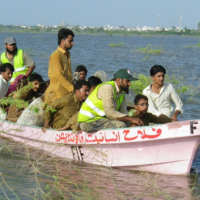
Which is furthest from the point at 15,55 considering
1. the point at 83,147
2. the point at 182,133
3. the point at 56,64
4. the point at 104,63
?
the point at 104,63

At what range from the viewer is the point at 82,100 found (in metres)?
8.38

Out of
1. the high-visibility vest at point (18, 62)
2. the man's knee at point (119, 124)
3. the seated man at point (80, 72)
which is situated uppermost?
the high-visibility vest at point (18, 62)

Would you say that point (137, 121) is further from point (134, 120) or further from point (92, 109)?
point (92, 109)

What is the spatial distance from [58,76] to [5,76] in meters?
1.24

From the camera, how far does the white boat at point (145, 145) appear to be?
23.5ft

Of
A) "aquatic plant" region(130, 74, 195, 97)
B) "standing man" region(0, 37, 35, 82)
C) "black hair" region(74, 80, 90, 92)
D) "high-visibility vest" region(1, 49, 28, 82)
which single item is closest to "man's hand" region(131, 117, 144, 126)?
"black hair" region(74, 80, 90, 92)

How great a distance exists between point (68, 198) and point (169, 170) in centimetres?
170

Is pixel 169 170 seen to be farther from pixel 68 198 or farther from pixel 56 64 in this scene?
pixel 56 64

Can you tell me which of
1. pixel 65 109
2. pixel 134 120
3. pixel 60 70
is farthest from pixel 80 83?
pixel 134 120

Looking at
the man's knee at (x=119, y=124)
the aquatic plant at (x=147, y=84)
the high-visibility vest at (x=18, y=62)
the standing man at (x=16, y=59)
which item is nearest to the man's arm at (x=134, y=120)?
the man's knee at (x=119, y=124)

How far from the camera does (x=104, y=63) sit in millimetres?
26203

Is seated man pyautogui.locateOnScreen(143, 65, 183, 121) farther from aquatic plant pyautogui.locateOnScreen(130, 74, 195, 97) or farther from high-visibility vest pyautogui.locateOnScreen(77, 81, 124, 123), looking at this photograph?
aquatic plant pyautogui.locateOnScreen(130, 74, 195, 97)

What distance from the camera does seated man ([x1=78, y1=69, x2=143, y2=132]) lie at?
7.43m

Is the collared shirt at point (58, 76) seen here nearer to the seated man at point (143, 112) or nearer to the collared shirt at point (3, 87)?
the collared shirt at point (3, 87)
